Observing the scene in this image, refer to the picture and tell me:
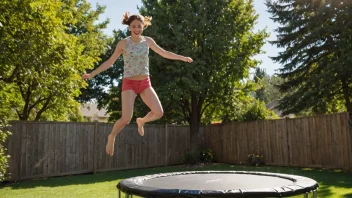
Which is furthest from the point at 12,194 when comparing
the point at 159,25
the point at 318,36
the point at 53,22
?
the point at 318,36

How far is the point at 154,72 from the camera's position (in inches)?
426

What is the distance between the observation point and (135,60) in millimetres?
3211

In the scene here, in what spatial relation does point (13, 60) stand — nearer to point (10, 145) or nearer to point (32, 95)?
point (10, 145)

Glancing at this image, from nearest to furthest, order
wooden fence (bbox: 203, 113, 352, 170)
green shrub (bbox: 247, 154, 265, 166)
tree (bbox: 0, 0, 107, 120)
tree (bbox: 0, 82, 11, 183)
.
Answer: tree (bbox: 0, 82, 11, 183), tree (bbox: 0, 0, 107, 120), wooden fence (bbox: 203, 113, 352, 170), green shrub (bbox: 247, 154, 265, 166)

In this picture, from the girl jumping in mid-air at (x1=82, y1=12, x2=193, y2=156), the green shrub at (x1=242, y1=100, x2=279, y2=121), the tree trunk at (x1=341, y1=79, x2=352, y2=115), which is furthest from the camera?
the tree trunk at (x1=341, y1=79, x2=352, y2=115)

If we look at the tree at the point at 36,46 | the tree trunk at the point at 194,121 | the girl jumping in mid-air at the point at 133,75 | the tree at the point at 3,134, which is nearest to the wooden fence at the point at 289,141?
the tree trunk at the point at 194,121

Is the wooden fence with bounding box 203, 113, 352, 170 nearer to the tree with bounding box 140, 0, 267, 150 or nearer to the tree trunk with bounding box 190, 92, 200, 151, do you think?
the tree trunk with bounding box 190, 92, 200, 151

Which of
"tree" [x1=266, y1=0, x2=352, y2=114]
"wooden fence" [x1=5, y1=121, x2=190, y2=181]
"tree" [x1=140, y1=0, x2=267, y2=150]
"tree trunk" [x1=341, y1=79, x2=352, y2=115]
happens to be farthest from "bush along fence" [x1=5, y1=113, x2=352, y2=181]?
"tree trunk" [x1=341, y1=79, x2=352, y2=115]

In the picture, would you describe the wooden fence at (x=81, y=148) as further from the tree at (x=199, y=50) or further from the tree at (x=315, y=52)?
the tree at (x=315, y=52)

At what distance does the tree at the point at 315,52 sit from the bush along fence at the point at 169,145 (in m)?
2.93

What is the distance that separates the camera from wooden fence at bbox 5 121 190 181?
7.73 metres

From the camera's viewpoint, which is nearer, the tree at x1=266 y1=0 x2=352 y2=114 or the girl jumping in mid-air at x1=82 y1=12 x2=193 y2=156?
the girl jumping in mid-air at x1=82 y1=12 x2=193 y2=156

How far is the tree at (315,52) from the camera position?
35.8 feet

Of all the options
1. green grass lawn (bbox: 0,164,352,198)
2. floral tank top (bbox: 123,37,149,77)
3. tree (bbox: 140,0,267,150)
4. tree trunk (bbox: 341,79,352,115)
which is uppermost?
tree (bbox: 140,0,267,150)
